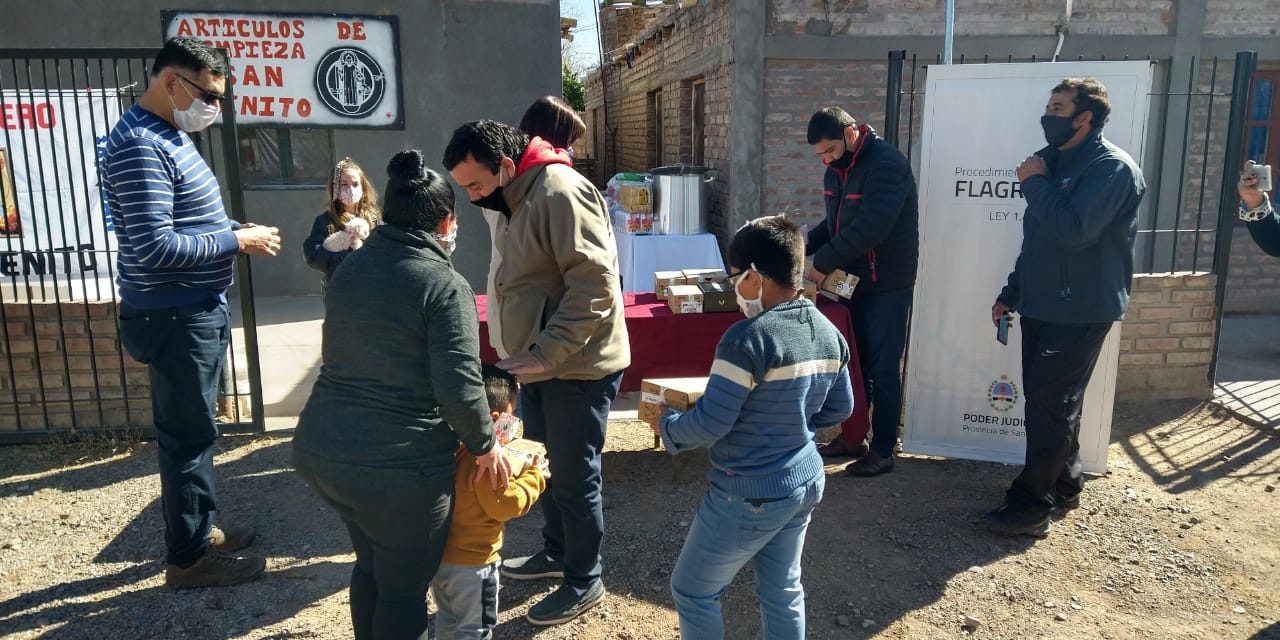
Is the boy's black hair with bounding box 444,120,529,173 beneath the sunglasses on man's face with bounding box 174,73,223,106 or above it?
beneath

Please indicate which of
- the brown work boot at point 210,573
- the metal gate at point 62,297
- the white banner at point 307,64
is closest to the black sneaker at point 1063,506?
the brown work boot at point 210,573

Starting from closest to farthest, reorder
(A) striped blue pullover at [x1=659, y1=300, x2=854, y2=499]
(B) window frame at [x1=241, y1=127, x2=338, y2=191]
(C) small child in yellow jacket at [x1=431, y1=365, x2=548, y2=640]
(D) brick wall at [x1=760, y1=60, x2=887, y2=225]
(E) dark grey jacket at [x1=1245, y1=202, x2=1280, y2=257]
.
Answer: (A) striped blue pullover at [x1=659, y1=300, x2=854, y2=499]
(C) small child in yellow jacket at [x1=431, y1=365, x2=548, y2=640]
(E) dark grey jacket at [x1=1245, y1=202, x2=1280, y2=257]
(D) brick wall at [x1=760, y1=60, x2=887, y2=225]
(B) window frame at [x1=241, y1=127, x2=338, y2=191]

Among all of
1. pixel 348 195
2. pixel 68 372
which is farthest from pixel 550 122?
pixel 68 372

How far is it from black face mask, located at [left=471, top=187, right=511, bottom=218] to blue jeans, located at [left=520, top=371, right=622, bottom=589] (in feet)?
2.03

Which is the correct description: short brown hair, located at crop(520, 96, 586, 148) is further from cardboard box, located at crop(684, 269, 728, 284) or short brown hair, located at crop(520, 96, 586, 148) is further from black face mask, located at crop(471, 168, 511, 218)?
cardboard box, located at crop(684, 269, 728, 284)

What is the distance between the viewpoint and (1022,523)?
395 cm

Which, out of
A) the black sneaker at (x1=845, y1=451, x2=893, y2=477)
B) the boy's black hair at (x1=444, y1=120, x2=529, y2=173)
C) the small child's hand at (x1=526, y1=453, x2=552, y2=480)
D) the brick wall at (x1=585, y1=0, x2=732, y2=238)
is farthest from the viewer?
the brick wall at (x1=585, y1=0, x2=732, y2=238)

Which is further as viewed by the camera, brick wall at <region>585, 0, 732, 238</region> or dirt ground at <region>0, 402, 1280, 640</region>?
brick wall at <region>585, 0, 732, 238</region>

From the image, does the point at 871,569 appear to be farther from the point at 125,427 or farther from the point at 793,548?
the point at 125,427

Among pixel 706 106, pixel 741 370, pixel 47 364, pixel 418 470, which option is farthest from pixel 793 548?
pixel 706 106

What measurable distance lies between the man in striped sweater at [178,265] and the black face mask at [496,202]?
1067 mm

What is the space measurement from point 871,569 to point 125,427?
4.33 meters

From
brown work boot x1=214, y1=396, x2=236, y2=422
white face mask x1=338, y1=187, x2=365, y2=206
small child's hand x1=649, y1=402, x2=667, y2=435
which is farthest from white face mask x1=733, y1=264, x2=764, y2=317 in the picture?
brown work boot x1=214, y1=396, x2=236, y2=422

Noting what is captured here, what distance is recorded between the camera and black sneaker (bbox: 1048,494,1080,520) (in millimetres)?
4207
